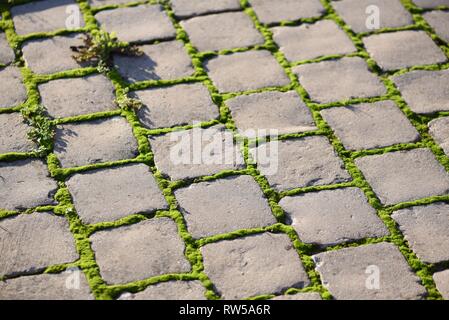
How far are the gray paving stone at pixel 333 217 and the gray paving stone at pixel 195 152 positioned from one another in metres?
0.46

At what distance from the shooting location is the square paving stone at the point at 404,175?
408 cm

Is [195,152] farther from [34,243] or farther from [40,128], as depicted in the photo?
[34,243]

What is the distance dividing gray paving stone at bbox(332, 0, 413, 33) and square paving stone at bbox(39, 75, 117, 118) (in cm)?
191

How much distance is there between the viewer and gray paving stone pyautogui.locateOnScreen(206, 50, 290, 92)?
483 centimetres

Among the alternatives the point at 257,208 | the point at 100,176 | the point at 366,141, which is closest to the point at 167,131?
the point at 100,176

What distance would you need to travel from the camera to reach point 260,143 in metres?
4.38

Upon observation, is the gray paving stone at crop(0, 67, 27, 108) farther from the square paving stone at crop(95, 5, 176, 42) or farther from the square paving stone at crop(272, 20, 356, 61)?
the square paving stone at crop(272, 20, 356, 61)

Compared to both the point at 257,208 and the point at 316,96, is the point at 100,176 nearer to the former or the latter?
the point at 257,208

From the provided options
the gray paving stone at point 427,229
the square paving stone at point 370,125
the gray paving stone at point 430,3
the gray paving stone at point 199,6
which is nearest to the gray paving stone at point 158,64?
the gray paving stone at point 199,6

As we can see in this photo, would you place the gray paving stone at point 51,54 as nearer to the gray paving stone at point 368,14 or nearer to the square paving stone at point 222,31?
the square paving stone at point 222,31

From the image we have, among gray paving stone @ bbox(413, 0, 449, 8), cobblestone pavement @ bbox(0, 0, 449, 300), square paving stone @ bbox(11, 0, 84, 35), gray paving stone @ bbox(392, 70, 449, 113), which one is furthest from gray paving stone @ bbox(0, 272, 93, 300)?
gray paving stone @ bbox(413, 0, 449, 8)

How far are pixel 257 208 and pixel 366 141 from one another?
2.96 feet

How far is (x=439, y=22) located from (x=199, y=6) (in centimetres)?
182

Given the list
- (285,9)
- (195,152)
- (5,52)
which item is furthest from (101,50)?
(285,9)
